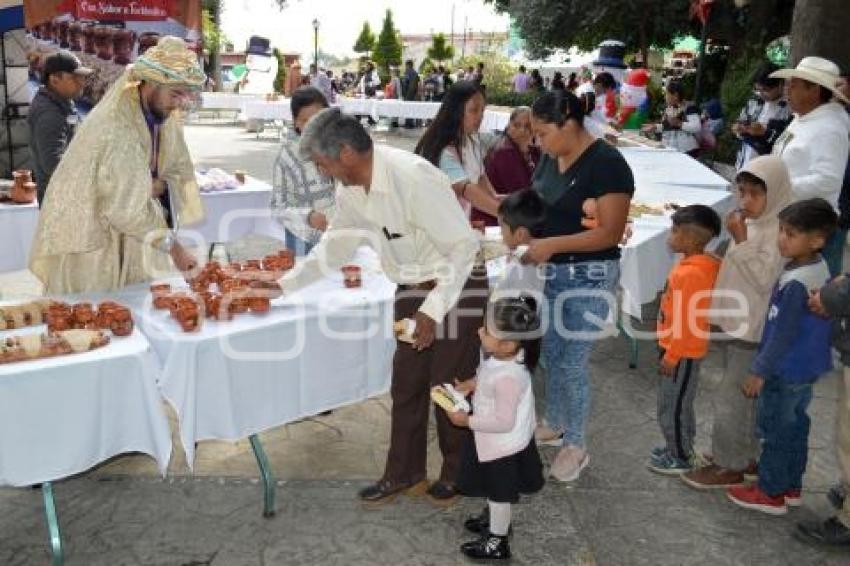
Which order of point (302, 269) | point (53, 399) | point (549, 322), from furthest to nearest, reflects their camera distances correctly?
point (549, 322), point (302, 269), point (53, 399)

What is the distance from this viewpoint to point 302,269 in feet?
10.6

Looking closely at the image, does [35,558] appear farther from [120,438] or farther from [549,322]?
[549,322]

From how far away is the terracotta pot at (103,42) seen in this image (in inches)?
336

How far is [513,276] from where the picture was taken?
3.48 m

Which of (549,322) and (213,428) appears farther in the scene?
(549,322)

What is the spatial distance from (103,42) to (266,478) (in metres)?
7.12

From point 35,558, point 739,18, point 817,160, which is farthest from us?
point 739,18

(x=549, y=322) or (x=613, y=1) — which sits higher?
(x=613, y=1)

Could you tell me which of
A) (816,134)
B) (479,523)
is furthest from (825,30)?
(479,523)

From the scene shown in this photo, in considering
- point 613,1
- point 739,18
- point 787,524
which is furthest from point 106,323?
point 613,1

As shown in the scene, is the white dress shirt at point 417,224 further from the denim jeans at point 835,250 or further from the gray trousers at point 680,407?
the denim jeans at point 835,250

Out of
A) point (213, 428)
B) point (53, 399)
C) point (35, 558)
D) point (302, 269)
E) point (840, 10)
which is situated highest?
point (840, 10)

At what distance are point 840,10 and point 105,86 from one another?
7992mm

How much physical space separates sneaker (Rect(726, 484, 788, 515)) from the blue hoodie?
597mm
